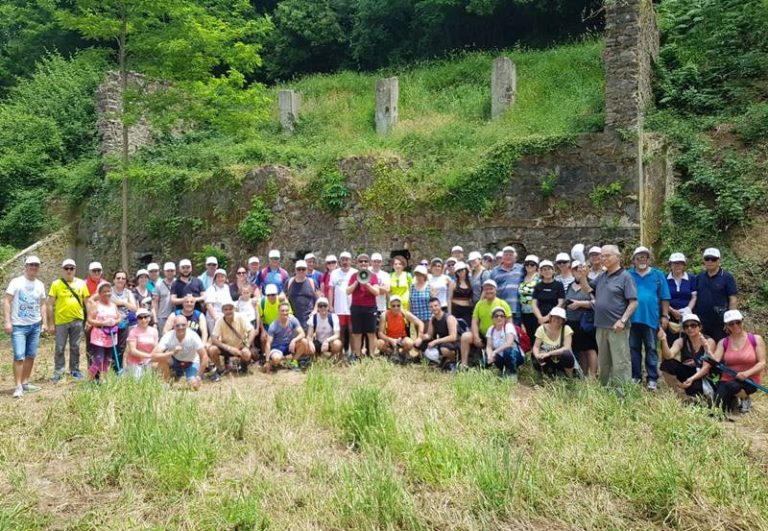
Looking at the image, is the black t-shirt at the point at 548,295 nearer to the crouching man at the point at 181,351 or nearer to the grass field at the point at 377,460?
the grass field at the point at 377,460

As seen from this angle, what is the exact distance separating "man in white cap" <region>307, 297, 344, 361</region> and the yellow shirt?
2.88 m

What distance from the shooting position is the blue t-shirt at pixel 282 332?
833 centimetres

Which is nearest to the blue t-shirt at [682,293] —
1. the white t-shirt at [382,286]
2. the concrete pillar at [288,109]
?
the white t-shirt at [382,286]

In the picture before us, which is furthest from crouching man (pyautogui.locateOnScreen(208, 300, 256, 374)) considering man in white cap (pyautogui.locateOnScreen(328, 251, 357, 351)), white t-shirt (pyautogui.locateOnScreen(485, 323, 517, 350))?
white t-shirt (pyautogui.locateOnScreen(485, 323, 517, 350))

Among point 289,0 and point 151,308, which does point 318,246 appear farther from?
point 289,0

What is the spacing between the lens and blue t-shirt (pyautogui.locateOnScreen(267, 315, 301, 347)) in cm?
833

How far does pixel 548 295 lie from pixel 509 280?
0.64 metres

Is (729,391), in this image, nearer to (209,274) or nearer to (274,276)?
(274,276)

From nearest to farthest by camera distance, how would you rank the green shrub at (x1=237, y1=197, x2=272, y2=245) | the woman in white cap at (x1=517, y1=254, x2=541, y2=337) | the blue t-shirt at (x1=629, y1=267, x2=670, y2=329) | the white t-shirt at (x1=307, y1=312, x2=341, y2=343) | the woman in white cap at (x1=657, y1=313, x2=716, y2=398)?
the woman in white cap at (x1=657, y1=313, x2=716, y2=398) → the blue t-shirt at (x1=629, y1=267, x2=670, y2=329) → the woman in white cap at (x1=517, y1=254, x2=541, y2=337) → the white t-shirt at (x1=307, y1=312, x2=341, y2=343) → the green shrub at (x1=237, y1=197, x2=272, y2=245)

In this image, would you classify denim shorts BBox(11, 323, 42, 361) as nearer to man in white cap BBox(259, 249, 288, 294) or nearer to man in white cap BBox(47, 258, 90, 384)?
man in white cap BBox(47, 258, 90, 384)

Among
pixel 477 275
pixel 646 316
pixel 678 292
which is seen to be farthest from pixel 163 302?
pixel 678 292

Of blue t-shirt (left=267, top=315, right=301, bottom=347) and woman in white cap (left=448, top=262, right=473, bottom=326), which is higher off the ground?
woman in white cap (left=448, top=262, right=473, bottom=326)

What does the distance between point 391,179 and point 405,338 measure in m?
5.31

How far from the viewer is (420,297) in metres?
8.51
